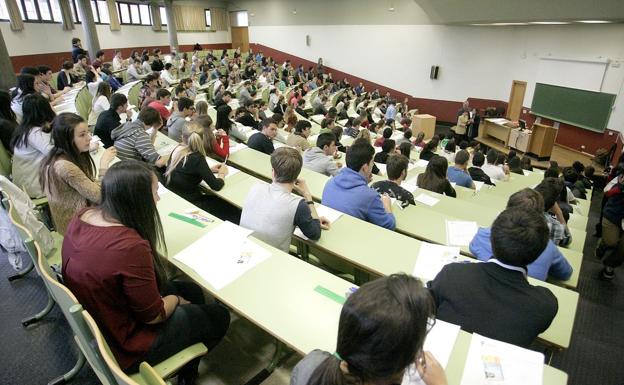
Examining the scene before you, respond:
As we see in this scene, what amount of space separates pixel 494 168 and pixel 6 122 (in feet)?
20.5

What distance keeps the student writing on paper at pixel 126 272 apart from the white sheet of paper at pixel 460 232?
1884 millimetres

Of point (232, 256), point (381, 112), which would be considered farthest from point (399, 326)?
point (381, 112)

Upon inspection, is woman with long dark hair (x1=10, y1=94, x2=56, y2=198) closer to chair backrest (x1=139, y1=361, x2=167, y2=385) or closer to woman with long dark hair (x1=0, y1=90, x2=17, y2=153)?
woman with long dark hair (x1=0, y1=90, x2=17, y2=153)

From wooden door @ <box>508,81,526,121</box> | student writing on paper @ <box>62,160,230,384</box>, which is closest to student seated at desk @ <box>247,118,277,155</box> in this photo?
student writing on paper @ <box>62,160,230,384</box>

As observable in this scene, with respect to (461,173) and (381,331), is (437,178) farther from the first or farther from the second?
(381,331)

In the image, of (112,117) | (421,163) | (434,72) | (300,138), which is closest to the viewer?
(112,117)

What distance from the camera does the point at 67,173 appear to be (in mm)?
2377

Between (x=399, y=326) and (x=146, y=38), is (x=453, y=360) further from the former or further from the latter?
(x=146, y=38)

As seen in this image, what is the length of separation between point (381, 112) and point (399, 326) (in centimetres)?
1149

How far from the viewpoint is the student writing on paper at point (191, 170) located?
3.21 meters

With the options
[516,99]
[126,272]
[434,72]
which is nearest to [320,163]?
[126,272]

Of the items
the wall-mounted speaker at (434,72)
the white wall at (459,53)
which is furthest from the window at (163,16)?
the wall-mounted speaker at (434,72)

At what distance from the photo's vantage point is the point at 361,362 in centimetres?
96

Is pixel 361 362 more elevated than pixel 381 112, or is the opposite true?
pixel 361 362
